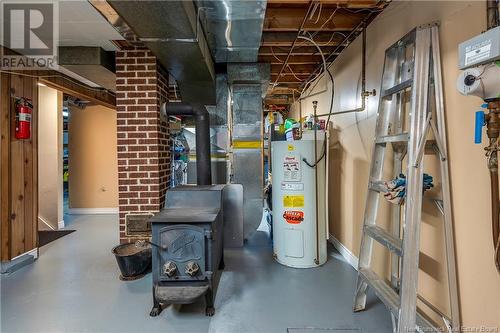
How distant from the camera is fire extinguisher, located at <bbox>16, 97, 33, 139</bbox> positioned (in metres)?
3.02

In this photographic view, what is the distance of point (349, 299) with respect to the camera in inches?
91.8

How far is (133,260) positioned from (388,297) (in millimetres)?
2275

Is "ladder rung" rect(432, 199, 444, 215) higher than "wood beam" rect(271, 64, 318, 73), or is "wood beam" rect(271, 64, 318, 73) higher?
"wood beam" rect(271, 64, 318, 73)

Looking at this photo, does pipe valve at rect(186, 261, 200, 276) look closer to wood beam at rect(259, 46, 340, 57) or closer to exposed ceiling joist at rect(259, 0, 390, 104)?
exposed ceiling joist at rect(259, 0, 390, 104)

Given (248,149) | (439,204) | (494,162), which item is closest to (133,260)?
(248,149)

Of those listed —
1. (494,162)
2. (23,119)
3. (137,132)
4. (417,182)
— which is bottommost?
(417,182)

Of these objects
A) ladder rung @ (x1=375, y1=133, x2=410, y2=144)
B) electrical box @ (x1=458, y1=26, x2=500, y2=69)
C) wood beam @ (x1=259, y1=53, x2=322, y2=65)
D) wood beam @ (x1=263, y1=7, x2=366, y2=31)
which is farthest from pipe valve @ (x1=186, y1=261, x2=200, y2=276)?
wood beam @ (x1=259, y1=53, x2=322, y2=65)

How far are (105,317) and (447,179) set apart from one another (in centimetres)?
257

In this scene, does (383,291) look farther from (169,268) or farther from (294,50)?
(294,50)

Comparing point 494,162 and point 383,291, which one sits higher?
point 494,162

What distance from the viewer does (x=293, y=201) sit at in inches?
118

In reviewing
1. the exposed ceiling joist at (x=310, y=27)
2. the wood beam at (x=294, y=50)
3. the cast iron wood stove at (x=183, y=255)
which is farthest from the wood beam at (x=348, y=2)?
the cast iron wood stove at (x=183, y=255)

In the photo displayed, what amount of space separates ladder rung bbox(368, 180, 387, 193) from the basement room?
0.05ft

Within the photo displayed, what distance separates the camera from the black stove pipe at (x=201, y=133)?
10.0ft
